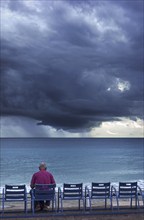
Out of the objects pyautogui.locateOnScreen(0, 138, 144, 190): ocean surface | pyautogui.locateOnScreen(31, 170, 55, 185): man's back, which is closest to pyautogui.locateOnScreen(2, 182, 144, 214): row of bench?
pyautogui.locateOnScreen(31, 170, 55, 185): man's back

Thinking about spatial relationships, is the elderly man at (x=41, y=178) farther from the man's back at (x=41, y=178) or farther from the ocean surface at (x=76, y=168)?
the ocean surface at (x=76, y=168)

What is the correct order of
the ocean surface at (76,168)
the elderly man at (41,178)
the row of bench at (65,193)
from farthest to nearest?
the ocean surface at (76,168)
the elderly man at (41,178)
the row of bench at (65,193)

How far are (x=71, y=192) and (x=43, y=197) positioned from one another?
0.85m

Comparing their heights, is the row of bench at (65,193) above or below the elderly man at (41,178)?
below

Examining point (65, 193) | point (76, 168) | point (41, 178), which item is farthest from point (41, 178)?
point (76, 168)

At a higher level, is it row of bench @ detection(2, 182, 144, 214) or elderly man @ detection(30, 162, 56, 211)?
elderly man @ detection(30, 162, 56, 211)

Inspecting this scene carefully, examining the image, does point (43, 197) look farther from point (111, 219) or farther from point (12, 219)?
point (111, 219)

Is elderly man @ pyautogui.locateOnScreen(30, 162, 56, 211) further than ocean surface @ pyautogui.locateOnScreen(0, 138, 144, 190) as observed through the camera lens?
No

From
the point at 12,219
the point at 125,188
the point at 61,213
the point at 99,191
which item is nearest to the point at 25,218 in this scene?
the point at 12,219

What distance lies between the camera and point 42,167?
12281mm

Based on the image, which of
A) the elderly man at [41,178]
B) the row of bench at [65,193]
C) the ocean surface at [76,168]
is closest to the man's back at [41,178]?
the elderly man at [41,178]

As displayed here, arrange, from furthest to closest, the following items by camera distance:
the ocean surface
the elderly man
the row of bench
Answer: the ocean surface → the elderly man → the row of bench

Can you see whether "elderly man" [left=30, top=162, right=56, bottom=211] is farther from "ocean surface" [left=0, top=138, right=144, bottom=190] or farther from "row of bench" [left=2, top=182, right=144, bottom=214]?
"ocean surface" [left=0, top=138, right=144, bottom=190]

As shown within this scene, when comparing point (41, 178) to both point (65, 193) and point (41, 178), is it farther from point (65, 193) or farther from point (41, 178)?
point (65, 193)
